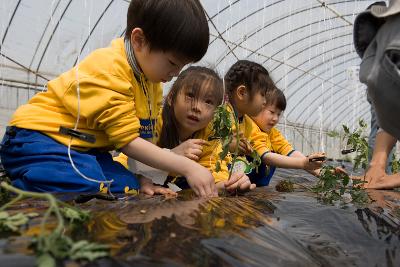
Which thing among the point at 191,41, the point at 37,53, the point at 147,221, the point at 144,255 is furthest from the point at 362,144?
the point at 37,53

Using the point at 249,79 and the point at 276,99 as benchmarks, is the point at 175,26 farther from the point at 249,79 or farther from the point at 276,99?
the point at 276,99

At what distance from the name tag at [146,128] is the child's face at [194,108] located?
0.97 ft

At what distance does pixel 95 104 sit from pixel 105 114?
0.06m

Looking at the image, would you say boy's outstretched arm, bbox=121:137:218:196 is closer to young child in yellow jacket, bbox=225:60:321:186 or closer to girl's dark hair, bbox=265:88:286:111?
young child in yellow jacket, bbox=225:60:321:186

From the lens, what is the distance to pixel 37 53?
344 inches

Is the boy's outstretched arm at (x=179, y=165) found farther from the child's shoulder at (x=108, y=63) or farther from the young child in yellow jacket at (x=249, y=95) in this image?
the young child in yellow jacket at (x=249, y=95)

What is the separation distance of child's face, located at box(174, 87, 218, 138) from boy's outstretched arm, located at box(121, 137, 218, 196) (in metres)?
0.73

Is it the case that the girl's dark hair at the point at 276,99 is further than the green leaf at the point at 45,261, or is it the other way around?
the girl's dark hair at the point at 276,99

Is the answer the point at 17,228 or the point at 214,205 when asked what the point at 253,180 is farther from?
the point at 17,228

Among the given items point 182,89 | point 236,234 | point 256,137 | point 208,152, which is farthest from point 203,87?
point 236,234

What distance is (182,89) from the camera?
2.62 meters

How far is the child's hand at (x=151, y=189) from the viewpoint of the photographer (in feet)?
6.50

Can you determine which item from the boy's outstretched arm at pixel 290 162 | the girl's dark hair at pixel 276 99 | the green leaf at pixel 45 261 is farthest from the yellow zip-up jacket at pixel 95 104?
the girl's dark hair at pixel 276 99

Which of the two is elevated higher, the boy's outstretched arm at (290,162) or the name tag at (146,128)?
the name tag at (146,128)
